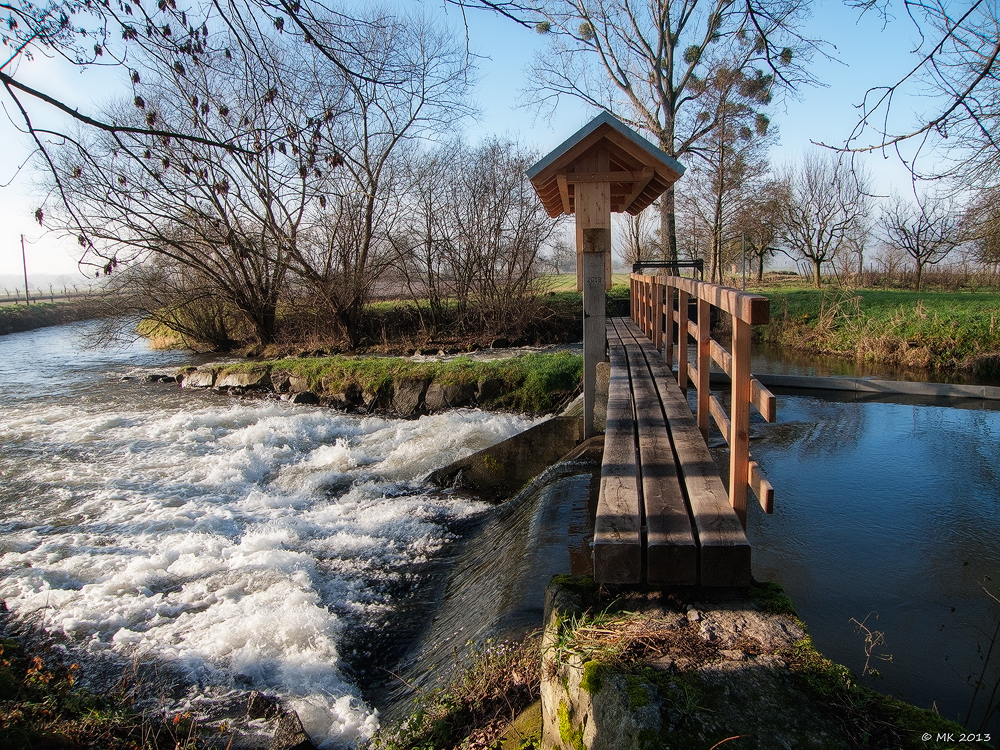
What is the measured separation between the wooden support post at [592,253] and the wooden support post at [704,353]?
2.05m

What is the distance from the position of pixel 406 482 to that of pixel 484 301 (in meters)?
11.6

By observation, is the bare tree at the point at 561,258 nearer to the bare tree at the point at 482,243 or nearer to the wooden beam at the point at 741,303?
the bare tree at the point at 482,243

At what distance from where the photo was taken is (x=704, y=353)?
14.1 ft

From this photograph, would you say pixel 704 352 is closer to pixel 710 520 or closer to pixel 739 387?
pixel 739 387

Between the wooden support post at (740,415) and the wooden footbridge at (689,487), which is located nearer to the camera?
the wooden footbridge at (689,487)

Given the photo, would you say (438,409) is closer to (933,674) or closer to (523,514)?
(523,514)

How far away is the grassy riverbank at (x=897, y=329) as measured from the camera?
13734 millimetres

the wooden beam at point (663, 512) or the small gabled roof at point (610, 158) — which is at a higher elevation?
the small gabled roof at point (610, 158)

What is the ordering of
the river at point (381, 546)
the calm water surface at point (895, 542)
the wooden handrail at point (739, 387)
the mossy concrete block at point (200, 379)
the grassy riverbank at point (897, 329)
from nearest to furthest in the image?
the wooden handrail at point (739, 387)
the calm water surface at point (895, 542)
the river at point (381, 546)
the grassy riverbank at point (897, 329)
the mossy concrete block at point (200, 379)

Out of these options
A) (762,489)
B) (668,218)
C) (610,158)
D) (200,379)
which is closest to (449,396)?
(610,158)

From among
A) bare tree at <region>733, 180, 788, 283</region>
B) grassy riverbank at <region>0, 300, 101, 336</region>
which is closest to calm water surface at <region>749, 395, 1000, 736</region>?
bare tree at <region>733, 180, 788, 283</region>

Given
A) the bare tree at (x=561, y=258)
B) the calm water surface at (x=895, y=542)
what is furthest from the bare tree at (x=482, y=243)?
the calm water surface at (x=895, y=542)

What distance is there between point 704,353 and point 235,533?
4.86 metres

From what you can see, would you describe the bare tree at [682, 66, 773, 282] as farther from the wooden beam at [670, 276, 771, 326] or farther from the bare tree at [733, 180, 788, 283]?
the wooden beam at [670, 276, 771, 326]
